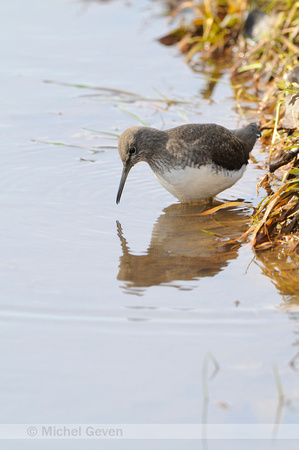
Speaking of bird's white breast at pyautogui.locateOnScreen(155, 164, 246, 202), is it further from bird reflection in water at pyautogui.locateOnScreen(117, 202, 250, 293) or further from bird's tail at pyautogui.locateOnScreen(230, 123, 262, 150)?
bird's tail at pyautogui.locateOnScreen(230, 123, 262, 150)

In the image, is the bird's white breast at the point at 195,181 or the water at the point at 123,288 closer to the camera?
the water at the point at 123,288

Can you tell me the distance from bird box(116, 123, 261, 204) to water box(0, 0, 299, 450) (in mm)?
262

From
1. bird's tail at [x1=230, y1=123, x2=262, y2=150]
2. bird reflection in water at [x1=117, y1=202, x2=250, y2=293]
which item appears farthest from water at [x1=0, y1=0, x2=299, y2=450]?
bird's tail at [x1=230, y1=123, x2=262, y2=150]

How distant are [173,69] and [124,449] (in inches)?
309

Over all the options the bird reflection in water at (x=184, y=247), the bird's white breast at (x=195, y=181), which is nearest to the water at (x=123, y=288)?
the bird reflection in water at (x=184, y=247)

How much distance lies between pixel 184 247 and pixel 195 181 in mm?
806

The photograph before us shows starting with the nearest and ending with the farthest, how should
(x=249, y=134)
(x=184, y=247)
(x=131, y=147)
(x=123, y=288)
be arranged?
(x=123, y=288) → (x=184, y=247) → (x=131, y=147) → (x=249, y=134)

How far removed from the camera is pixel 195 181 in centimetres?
635

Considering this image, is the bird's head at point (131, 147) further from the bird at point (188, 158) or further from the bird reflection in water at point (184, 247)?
the bird reflection in water at point (184, 247)

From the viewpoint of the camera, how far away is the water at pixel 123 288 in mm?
3703

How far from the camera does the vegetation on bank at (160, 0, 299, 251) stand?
5.66 m

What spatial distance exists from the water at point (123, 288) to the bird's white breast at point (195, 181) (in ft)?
0.70

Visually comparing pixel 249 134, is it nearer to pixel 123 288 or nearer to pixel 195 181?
pixel 195 181

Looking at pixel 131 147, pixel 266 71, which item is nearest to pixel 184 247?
pixel 131 147
